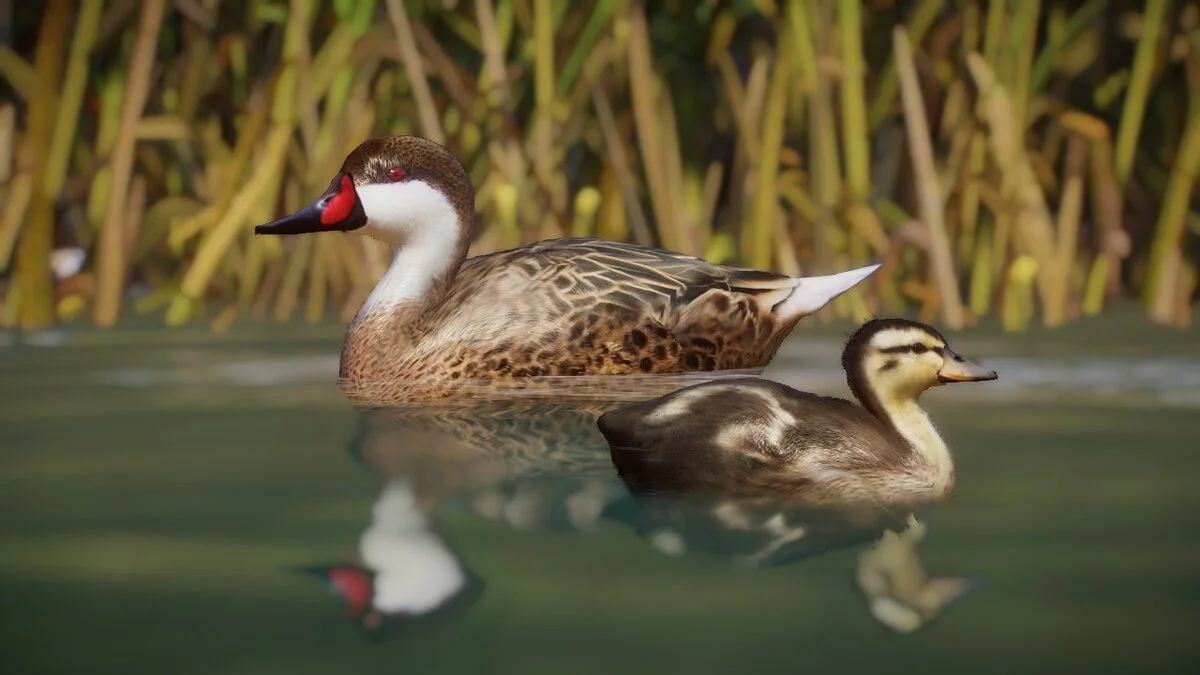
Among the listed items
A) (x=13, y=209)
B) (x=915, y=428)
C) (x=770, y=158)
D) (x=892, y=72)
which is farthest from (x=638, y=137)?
(x=915, y=428)

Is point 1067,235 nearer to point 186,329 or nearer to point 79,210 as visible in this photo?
point 186,329

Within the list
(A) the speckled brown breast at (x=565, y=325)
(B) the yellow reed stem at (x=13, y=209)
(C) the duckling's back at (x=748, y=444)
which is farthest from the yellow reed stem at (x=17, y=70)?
(C) the duckling's back at (x=748, y=444)

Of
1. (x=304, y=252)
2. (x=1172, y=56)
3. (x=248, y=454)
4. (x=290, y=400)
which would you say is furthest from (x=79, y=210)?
(x=1172, y=56)

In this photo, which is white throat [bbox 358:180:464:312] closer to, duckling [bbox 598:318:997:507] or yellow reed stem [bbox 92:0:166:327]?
yellow reed stem [bbox 92:0:166:327]

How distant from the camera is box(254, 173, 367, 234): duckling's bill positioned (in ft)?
15.7

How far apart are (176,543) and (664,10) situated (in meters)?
3.82

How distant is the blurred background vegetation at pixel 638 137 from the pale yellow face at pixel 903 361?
247 centimetres

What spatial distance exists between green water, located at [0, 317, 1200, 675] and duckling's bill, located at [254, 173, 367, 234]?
0.69m

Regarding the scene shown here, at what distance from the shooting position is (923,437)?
129 inches

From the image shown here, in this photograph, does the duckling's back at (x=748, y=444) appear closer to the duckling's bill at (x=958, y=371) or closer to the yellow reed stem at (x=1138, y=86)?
the duckling's bill at (x=958, y=371)

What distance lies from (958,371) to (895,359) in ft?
0.59

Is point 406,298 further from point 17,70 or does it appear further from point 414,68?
point 17,70

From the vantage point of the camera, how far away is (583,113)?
21.0ft

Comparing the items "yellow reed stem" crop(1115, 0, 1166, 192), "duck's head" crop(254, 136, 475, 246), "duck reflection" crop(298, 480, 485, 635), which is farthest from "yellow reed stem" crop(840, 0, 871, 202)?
"duck reflection" crop(298, 480, 485, 635)
